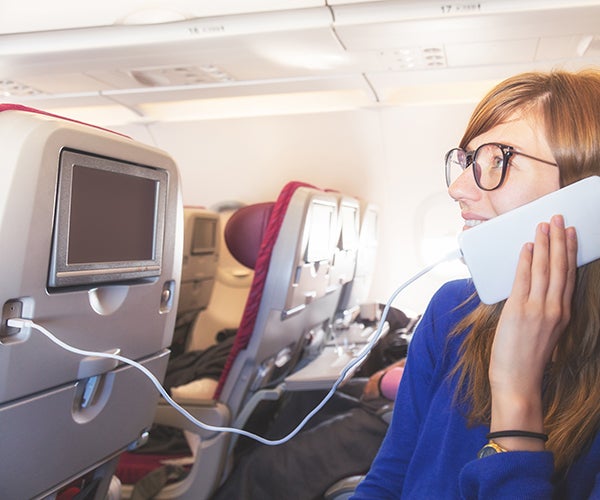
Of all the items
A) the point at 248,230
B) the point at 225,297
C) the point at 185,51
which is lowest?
the point at 225,297

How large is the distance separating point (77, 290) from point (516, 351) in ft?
3.06

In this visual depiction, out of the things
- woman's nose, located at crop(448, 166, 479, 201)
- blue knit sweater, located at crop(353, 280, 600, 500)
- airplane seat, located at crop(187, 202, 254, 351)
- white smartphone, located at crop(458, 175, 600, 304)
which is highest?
woman's nose, located at crop(448, 166, 479, 201)

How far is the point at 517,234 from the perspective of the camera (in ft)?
3.73

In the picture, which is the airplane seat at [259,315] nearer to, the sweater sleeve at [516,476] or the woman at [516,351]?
the woman at [516,351]

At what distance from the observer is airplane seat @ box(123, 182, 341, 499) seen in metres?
2.61

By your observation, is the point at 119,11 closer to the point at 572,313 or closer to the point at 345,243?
the point at 345,243

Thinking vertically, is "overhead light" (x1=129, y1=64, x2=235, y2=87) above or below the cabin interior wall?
above

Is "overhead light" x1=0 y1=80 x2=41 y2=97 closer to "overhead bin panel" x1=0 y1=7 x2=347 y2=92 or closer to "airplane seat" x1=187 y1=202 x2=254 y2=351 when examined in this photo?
"overhead bin panel" x1=0 y1=7 x2=347 y2=92

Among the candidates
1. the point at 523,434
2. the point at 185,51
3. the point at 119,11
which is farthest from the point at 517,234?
the point at 185,51

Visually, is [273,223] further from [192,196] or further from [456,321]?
[192,196]

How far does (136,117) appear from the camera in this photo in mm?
5613

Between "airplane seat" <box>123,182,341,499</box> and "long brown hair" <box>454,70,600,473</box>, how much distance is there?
4.36 ft

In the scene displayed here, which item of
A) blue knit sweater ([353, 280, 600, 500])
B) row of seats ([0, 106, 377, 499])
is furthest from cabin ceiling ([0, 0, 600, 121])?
blue knit sweater ([353, 280, 600, 500])

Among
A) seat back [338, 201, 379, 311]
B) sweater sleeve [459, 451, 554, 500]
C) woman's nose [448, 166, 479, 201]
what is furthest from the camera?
seat back [338, 201, 379, 311]
